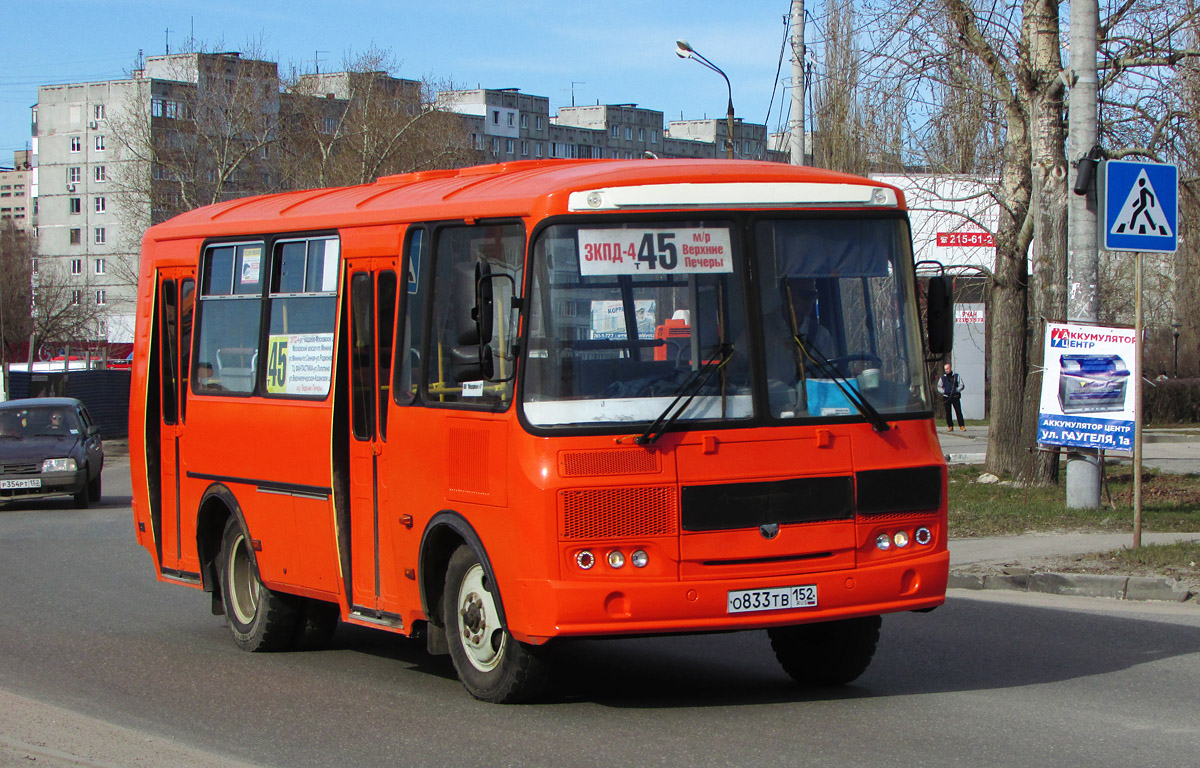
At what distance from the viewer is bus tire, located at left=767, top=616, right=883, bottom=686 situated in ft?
26.9

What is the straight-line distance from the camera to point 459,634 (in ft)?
26.2

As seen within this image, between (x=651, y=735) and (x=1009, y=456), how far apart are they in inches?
558

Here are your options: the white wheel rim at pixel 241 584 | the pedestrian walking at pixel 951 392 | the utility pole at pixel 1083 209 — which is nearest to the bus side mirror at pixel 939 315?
the white wheel rim at pixel 241 584

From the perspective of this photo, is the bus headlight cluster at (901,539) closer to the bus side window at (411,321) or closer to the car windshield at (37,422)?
the bus side window at (411,321)

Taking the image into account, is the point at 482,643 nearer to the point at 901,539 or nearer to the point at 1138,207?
the point at 901,539

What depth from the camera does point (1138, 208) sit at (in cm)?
1275

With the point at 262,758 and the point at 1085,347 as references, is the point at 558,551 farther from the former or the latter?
the point at 1085,347

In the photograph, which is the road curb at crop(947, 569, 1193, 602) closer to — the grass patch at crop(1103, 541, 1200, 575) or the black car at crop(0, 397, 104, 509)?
the grass patch at crop(1103, 541, 1200, 575)

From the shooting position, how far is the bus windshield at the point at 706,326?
7.32 metres

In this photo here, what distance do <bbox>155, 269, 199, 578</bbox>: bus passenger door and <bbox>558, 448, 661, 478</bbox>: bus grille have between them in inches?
183

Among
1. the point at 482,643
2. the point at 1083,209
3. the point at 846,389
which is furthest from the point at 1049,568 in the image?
the point at 482,643

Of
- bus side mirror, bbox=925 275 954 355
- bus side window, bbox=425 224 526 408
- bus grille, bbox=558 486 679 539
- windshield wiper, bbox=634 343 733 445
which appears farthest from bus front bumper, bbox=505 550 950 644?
bus side mirror, bbox=925 275 954 355

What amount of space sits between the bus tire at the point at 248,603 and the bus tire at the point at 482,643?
2.40m

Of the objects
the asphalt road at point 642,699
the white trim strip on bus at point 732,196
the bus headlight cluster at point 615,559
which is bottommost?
the asphalt road at point 642,699
